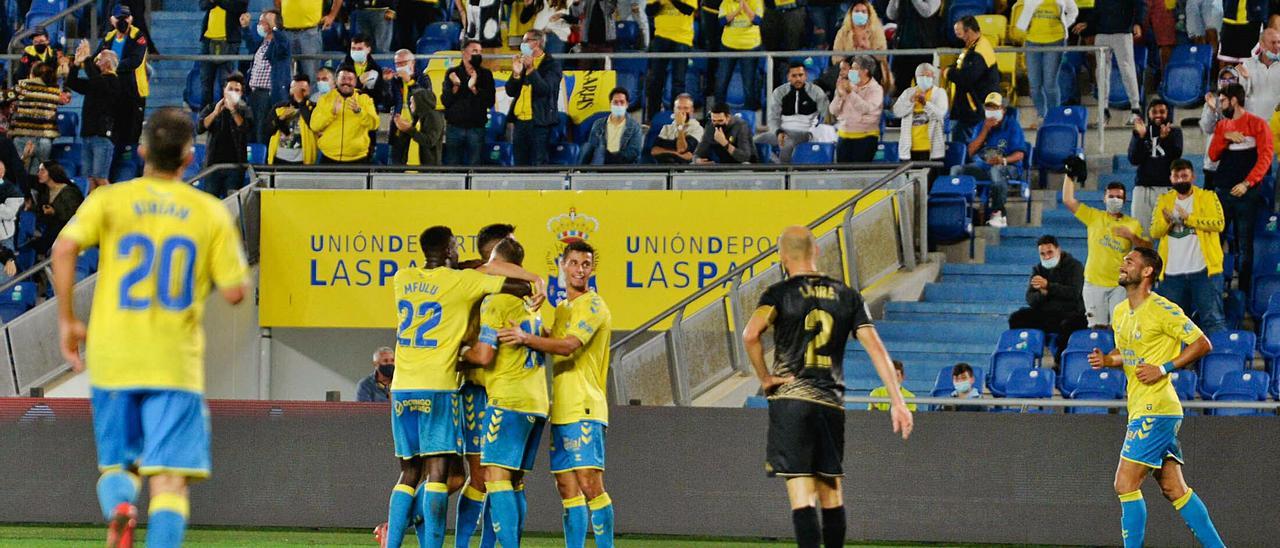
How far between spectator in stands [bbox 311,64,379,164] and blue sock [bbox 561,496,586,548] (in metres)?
9.47

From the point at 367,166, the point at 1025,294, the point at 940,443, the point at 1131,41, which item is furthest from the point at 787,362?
the point at 1131,41

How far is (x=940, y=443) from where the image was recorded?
13344 mm

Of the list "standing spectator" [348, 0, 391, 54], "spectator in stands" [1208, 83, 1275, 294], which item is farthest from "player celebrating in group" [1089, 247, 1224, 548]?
"standing spectator" [348, 0, 391, 54]

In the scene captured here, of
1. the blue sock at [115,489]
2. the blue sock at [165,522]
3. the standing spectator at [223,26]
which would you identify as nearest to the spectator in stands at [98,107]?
the standing spectator at [223,26]

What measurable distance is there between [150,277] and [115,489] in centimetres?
82

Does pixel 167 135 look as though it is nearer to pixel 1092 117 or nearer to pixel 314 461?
pixel 314 461

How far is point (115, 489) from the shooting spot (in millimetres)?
6965

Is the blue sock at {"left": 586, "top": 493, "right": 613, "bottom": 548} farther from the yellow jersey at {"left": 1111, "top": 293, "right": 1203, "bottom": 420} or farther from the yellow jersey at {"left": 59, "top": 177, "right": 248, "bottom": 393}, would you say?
the yellow jersey at {"left": 59, "top": 177, "right": 248, "bottom": 393}

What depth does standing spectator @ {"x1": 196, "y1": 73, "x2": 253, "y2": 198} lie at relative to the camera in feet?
62.4

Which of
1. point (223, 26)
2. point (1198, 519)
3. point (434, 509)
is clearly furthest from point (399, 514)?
point (223, 26)

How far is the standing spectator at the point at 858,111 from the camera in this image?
59.9 feet

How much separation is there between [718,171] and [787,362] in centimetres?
880

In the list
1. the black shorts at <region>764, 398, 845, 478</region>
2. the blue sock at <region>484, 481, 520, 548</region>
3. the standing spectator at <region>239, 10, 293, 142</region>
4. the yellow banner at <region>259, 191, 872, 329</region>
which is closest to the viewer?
the black shorts at <region>764, 398, 845, 478</region>

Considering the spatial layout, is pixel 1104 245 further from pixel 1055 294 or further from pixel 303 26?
pixel 303 26
